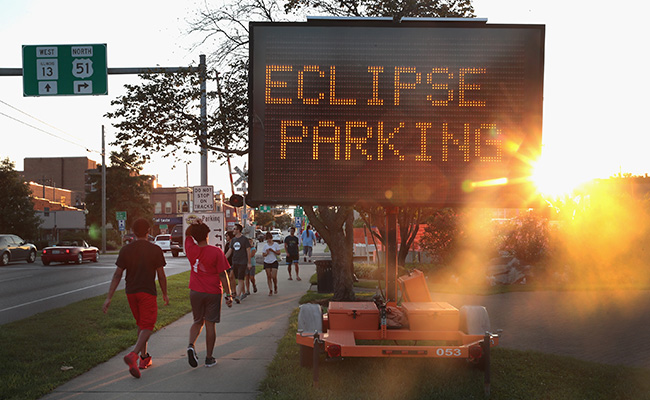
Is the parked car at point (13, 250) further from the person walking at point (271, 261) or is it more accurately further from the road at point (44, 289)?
the person walking at point (271, 261)

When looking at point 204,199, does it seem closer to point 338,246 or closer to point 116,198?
point 338,246

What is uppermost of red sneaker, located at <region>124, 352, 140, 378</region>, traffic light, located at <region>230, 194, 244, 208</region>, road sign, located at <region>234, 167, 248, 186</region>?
road sign, located at <region>234, 167, 248, 186</region>

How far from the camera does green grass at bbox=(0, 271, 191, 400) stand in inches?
250

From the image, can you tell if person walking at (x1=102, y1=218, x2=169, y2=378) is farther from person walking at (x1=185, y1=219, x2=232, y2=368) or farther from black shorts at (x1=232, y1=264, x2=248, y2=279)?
black shorts at (x1=232, y1=264, x2=248, y2=279)

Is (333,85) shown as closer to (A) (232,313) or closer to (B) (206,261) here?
(B) (206,261)

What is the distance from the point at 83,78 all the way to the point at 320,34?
23.3 feet

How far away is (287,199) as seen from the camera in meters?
6.61

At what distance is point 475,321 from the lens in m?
6.59

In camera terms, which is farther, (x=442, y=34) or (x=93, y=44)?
(x=93, y=44)

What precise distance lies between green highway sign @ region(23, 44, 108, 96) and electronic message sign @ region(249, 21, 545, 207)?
6.39 m

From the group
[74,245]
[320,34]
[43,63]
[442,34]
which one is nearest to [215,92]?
[43,63]

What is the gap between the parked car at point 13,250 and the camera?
1146 inches

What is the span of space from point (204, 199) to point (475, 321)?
7.47 meters

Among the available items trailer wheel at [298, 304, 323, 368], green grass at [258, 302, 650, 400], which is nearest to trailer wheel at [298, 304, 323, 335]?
trailer wheel at [298, 304, 323, 368]
